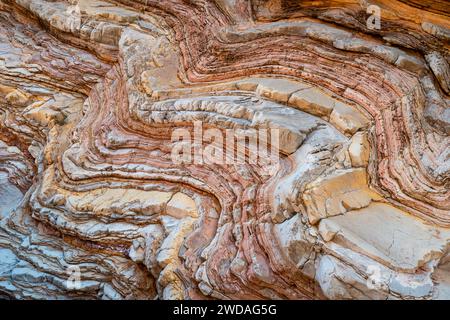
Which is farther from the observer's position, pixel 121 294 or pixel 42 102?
pixel 42 102

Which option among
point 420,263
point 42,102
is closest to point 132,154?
point 42,102

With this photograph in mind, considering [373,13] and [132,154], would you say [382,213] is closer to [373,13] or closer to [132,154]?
[373,13]

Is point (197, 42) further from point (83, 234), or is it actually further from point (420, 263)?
point (420, 263)
